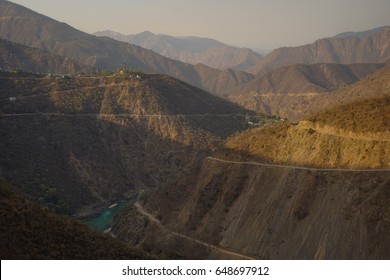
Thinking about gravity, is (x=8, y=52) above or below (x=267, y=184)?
above

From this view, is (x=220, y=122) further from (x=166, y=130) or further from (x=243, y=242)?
(x=243, y=242)

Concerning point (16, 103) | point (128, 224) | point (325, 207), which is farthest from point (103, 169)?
point (325, 207)

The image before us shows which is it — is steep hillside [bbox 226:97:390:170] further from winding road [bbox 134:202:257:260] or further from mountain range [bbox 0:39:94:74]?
mountain range [bbox 0:39:94:74]

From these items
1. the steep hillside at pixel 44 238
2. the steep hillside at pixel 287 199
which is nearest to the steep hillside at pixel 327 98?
the steep hillside at pixel 287 199

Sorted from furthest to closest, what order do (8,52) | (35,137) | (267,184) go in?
(8,52) < (35,137) < (267,184)

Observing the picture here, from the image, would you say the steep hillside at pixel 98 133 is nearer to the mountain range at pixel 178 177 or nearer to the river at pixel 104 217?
the mountain range at pixel 178 177

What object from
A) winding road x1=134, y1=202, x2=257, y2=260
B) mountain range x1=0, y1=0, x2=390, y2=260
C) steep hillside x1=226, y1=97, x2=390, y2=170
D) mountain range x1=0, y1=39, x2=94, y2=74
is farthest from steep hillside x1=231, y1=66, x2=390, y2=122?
mountain range x1=0, y1=39, x2=94, y2=74

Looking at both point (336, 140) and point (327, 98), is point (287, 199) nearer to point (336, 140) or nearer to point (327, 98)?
point (336, 140)
